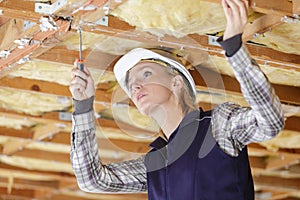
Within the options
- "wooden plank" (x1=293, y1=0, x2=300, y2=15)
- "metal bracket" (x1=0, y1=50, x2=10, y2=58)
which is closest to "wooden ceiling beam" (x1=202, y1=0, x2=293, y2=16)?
"wooden plank" (x1=293, y1=0, x2=300, y2=15)

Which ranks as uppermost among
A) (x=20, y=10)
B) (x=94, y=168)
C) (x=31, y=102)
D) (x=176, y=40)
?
(x=20, y=10)

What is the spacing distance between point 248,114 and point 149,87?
37cm

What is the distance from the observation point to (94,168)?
7.72 feet

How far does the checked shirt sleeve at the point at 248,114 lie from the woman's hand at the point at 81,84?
410 millimetres

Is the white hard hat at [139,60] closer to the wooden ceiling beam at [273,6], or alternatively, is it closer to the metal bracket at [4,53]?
the wooden ceiling beam at [273,6]

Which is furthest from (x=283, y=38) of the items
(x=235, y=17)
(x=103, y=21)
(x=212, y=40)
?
(x=235, y=17)

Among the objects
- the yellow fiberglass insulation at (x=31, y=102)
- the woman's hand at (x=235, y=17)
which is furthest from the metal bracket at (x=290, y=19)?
the yellow fiberglass insulation at (x=31, y=102)

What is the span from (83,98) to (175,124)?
0.31 m

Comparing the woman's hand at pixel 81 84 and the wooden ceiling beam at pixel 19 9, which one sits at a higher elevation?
the wooden ceiling beam at pixel 19 9

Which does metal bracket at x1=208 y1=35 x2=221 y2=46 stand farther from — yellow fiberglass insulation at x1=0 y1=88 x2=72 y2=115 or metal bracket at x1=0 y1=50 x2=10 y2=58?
yellow fiberglass insulation at x1=0 y1=88 x2=72 y2=115

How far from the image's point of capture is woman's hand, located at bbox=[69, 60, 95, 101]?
217 centimetres

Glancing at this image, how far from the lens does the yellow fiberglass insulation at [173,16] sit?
269 cm

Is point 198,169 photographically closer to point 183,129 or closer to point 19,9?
point 183,129

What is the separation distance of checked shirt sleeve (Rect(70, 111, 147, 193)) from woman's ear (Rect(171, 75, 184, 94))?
0.28 m
